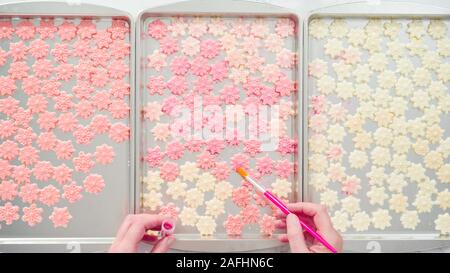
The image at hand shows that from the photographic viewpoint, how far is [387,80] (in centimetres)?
123

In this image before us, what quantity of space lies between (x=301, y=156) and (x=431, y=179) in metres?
0.45

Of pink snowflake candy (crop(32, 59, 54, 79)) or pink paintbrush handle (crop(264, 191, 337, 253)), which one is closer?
pink paintbrush handle (crop(264, 191, 337, 253))

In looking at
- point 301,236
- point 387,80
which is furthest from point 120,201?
point 387,80

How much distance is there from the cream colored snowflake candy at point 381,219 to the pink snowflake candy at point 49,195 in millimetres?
1050

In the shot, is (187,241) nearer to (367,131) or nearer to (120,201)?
(120,201)

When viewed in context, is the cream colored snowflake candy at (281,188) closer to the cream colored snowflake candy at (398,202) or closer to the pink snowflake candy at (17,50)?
the cream colored snowflake candy at (398,202)

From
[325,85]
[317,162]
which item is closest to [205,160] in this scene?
[317,162]

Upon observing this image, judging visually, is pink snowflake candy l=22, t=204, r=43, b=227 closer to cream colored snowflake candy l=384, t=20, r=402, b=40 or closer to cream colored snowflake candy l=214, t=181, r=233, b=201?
cream colored snowflake candy l=214, t=181, r=233, b=201

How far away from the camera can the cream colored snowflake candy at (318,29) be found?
1.23 meters

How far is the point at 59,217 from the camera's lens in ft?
3.94

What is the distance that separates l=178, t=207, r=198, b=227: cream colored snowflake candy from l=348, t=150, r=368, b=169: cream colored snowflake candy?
550 mm

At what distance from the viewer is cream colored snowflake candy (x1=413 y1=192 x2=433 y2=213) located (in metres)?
1.22

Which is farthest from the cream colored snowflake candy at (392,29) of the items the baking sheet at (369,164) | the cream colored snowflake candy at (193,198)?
the cream colored snowflake candy at (193,198)

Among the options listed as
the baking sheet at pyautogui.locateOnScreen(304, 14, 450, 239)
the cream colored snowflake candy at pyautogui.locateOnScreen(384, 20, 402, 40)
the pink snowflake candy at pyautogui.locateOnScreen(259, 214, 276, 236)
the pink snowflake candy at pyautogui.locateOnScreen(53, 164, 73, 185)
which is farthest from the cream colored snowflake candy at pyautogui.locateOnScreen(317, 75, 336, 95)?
the pink snowflake candy at pyautogui.locateOnScreen(53, 164, 73, 185)
